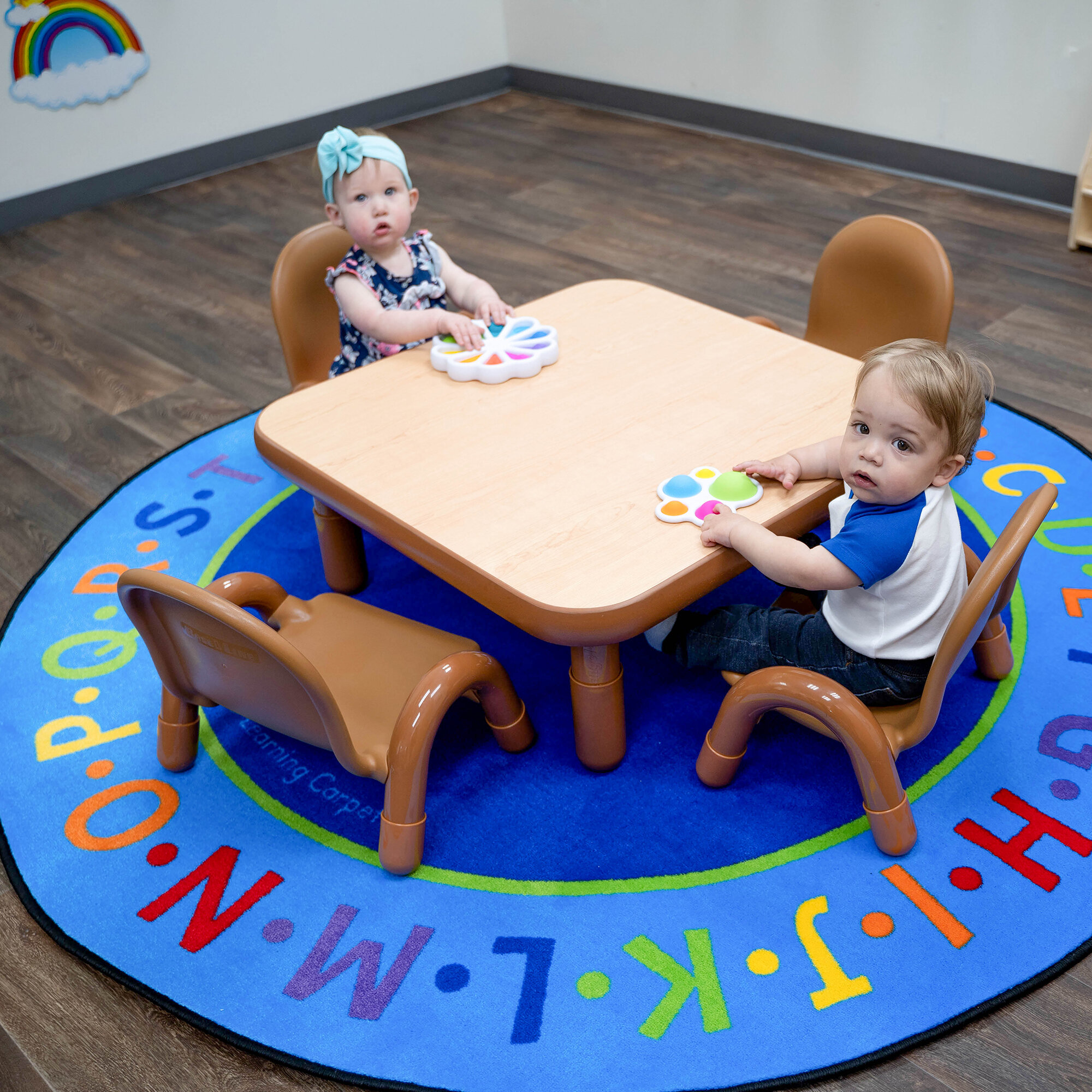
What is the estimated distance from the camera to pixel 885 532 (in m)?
1.51

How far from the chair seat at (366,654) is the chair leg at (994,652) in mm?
Answer: 928

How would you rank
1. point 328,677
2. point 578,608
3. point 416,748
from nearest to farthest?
1. point 578,608
2. point 416,748
3. point 328,677

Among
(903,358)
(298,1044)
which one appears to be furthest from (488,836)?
(903,358)

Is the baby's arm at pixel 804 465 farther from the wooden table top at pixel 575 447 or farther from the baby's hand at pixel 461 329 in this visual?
the baby's hand at pixel 461 329

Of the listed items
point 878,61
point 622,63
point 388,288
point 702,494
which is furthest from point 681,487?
point 622,63

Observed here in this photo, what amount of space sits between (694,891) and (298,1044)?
0.62 m

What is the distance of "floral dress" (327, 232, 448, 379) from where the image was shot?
2.30 metres

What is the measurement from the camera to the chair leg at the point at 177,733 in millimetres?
1883

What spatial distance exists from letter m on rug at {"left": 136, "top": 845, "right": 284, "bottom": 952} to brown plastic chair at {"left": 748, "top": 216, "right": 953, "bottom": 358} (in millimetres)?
1456

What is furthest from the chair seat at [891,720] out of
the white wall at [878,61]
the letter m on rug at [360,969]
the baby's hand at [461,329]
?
the white wall at [878,61]

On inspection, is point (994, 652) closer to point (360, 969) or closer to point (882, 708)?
point (882, 708)

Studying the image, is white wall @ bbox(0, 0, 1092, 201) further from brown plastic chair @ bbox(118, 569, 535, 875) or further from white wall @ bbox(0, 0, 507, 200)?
brown plastic chair @ bbox(118, 569, 535, 875)

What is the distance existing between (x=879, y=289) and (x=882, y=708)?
3.44 feet

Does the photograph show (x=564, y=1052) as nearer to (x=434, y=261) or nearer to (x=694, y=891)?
(x=694, y=891)
